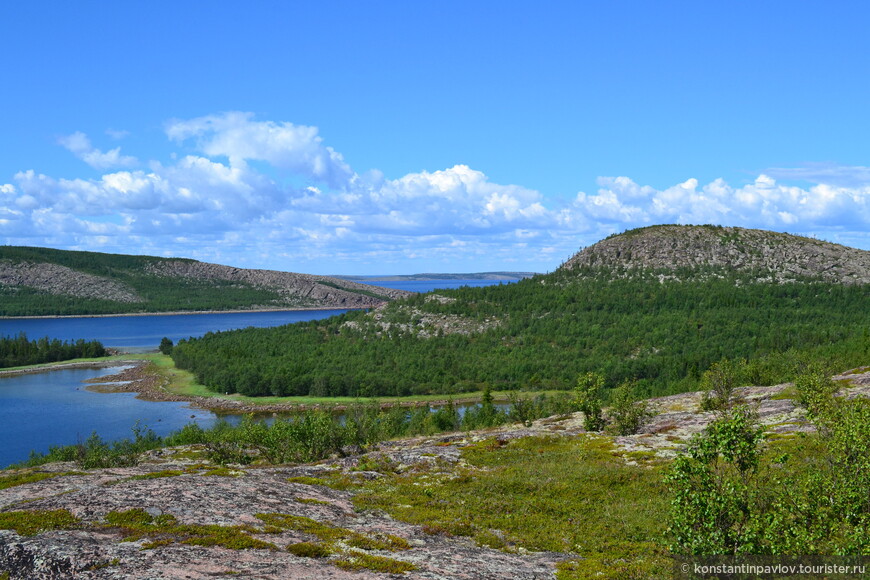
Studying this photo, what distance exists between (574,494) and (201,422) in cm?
13654

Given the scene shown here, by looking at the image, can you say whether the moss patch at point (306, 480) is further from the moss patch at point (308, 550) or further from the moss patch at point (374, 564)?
the moss patch at point (374, 564)

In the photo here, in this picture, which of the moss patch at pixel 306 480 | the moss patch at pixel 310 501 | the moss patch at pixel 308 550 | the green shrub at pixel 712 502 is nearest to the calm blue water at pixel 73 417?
the moss patch at pixel 306 480

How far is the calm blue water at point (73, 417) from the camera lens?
447ft

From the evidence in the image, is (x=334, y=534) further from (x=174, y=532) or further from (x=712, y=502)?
(x=712, y=502)

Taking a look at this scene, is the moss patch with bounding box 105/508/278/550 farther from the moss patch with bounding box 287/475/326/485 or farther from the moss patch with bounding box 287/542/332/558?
the moss patch with bounding box 287/475/326/485

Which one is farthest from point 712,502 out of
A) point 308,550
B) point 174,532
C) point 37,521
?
point 37,521

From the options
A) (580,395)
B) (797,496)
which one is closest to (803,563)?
(797,496)

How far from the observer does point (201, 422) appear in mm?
155375

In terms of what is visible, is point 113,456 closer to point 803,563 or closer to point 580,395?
point 580,395

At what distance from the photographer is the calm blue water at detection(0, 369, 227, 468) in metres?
136

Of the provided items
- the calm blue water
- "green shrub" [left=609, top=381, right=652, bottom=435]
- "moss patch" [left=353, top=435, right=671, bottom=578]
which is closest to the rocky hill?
"moss patch" [left=353, top=435, right=671, bottom=578]

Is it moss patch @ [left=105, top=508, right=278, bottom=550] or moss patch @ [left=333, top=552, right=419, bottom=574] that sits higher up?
moss patch @ [left=105, top=508, right=278, bottom=550]

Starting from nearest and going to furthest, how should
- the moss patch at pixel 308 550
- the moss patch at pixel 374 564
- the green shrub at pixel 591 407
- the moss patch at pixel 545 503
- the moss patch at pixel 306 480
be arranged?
1. the moss patch at pixel 374 564
2. the moss patch at pixel 308 550
3. the moss patch at pixel 545 503
4. the moss patch at pixel 306 480
5. the green shrub at pixel 591 407

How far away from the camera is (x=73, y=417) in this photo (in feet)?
524
